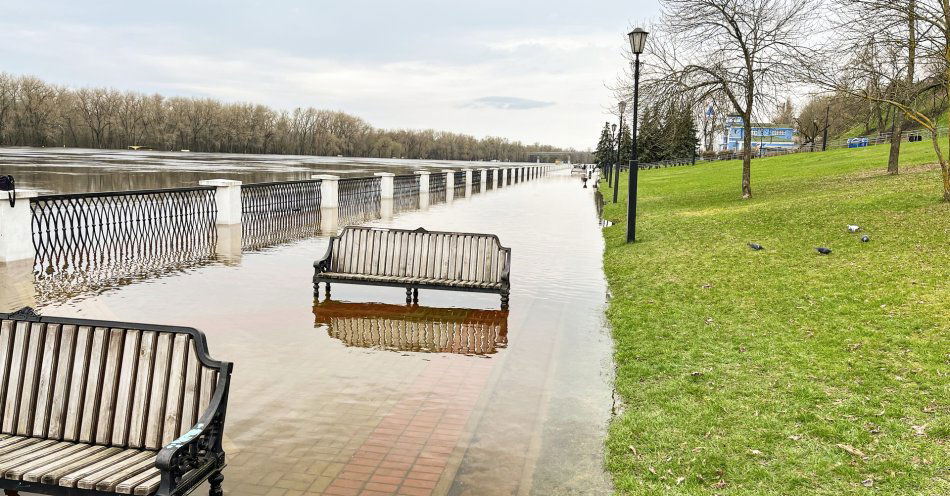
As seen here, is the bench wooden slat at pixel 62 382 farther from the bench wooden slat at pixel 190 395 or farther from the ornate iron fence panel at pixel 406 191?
the ornate iron fence panel at pixel 406 191

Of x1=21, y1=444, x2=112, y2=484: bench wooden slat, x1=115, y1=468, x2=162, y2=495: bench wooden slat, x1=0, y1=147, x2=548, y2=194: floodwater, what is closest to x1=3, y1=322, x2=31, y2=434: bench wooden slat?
x1=21, y1=444, x2=112, y2=484: bench wooden slat

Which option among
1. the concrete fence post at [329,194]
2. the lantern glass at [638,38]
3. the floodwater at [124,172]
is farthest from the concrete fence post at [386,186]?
the lantern glass at [638,38]

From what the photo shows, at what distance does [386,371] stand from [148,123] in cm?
14517

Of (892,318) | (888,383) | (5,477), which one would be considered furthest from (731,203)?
(5,477)

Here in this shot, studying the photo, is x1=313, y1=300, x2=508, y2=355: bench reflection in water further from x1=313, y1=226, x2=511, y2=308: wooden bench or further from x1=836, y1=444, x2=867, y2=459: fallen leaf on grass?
x1=836, y1=444, x2=867, y2=459: fallen leaf on grass

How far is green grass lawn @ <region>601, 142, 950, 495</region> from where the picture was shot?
436 cm

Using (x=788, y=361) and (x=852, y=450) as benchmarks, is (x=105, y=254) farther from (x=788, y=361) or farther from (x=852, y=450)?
(x=852, y=450)

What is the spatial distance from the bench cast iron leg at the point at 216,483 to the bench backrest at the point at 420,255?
561cm

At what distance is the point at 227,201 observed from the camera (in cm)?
1758

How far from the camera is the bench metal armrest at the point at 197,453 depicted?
128 inches

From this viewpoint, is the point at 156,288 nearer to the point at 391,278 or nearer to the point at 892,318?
the point at 391,278

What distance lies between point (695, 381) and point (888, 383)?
1.52 metres

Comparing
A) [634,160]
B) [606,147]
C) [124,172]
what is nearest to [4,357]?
[634,160]

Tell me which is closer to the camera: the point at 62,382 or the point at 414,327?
the point at 62,382
